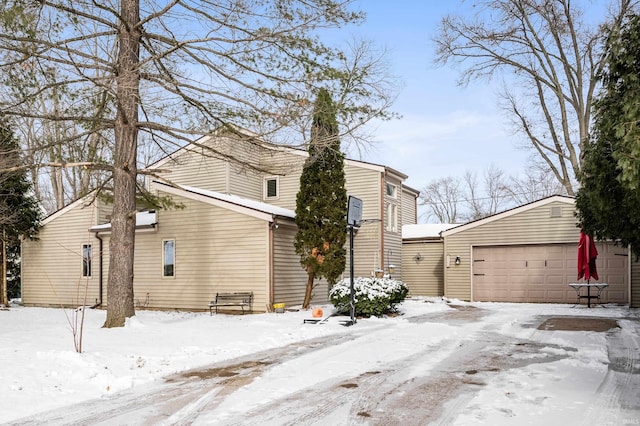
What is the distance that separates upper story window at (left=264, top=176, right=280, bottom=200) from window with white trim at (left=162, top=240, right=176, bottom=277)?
571 cm

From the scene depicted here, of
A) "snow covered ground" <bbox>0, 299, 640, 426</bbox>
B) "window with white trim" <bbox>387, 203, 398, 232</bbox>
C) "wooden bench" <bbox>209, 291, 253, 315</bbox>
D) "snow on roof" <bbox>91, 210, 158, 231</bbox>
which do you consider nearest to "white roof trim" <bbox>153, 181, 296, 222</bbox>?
"snow on roof" <bbox>91, 210, 158, 231</bbox>

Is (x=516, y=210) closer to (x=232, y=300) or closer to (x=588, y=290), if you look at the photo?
(x=588, y=290)

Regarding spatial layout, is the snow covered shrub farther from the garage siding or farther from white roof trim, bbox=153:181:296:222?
the garage siding

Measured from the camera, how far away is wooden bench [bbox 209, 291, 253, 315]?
15.6 m

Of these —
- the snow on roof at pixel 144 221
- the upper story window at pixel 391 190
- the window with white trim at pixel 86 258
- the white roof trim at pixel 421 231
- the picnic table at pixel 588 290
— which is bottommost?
the picnic table at pixel 588 290

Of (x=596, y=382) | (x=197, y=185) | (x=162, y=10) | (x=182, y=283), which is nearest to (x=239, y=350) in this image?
(x=596, y=382)

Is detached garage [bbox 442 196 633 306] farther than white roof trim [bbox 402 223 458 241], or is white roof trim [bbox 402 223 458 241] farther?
white roof trim [bbox 402 223 458 241]

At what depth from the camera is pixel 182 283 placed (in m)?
17.0

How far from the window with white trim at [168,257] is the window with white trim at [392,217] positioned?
8.58 meters

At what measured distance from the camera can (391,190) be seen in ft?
73.8

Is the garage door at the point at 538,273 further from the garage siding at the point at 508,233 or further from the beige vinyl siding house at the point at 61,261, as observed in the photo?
the beige vinyl siding house at the point at 61,261

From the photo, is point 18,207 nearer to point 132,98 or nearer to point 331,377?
point 132,98

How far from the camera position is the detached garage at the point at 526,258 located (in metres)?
18.1

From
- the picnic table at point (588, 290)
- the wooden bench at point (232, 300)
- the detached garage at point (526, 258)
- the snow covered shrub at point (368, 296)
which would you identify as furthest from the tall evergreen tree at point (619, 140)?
the wooden bench at point (232, 300)
